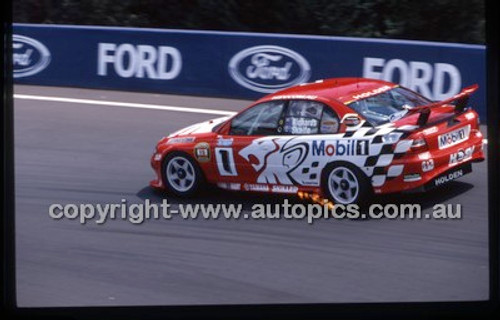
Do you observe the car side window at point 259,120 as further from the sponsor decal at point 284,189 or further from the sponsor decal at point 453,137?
the sponsor decal at point 453,137

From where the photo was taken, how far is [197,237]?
741cm

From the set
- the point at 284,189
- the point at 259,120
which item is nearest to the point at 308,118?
the point at 259,120

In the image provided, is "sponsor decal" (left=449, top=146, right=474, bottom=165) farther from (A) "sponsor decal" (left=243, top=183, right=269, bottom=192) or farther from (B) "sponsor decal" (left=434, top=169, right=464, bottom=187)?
(A) "sponsor decal" (left=243, top=183, right=269, bottom=192)

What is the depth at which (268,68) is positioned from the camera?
34.0ft

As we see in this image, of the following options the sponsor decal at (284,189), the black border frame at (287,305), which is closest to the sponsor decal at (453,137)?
the sponsor decal at (284,189)

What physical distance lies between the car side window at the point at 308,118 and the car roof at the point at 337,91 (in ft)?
0.23

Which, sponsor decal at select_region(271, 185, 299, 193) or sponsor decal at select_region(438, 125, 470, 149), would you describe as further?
sponsor decal at select_region(438, 125, 470, 149)

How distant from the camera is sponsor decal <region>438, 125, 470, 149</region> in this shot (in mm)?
8195

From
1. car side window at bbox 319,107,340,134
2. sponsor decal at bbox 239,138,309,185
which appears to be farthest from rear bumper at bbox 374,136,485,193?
sponsor decal at bbox 239,138,309,185

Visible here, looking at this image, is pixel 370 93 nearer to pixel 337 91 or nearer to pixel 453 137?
→ pixel 337 91

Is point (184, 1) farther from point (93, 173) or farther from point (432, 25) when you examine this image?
point (93, 173)

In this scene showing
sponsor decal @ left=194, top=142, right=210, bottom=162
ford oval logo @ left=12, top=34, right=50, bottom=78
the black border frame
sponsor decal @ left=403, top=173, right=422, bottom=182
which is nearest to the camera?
the black border frame

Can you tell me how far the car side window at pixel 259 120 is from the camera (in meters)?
8.26

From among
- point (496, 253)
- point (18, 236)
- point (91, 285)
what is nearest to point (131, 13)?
point (18, 236)
